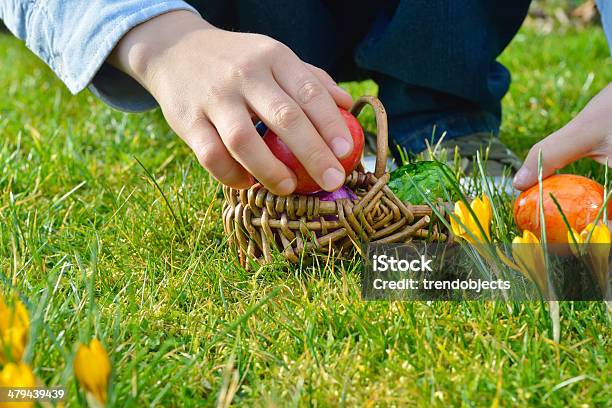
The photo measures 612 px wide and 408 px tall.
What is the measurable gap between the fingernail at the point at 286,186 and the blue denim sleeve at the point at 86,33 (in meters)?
0.40

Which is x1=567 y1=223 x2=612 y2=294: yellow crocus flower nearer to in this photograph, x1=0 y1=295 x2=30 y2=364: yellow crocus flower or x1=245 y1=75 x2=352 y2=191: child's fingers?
x1=245 y1=75 x2=352 y2=191: child's fingers

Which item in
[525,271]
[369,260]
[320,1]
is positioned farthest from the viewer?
[320,1]

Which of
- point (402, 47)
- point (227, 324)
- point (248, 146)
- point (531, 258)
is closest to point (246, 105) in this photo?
Answer: point (248, 146)

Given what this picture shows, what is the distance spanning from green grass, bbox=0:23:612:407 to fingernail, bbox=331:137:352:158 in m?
0.20

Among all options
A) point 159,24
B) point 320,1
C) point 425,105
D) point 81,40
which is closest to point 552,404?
point 159,24

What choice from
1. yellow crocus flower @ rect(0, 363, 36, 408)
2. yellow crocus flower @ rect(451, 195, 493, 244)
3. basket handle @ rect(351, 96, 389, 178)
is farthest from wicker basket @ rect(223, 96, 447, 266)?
yellow crocus flower @ rect(0, 363, 36, 408)

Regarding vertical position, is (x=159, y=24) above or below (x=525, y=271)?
above

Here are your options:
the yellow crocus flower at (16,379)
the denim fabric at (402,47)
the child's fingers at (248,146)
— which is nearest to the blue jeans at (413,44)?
the denim fabric at (402,47)

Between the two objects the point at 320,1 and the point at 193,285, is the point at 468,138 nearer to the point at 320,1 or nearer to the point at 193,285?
the point at 320,1

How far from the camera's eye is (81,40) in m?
1.43

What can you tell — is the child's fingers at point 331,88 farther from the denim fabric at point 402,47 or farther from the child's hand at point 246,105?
the denim fabric at point 402,47

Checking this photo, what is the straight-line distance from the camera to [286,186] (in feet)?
4.00

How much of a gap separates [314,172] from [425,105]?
90 centimetres

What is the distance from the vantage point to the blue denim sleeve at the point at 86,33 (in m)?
1.35
